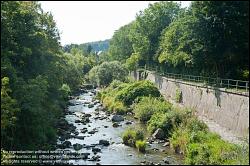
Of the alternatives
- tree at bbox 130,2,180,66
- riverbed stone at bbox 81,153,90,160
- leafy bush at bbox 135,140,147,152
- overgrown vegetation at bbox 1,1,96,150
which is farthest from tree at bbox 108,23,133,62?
riverbed stone at bbox 81,153,90,160

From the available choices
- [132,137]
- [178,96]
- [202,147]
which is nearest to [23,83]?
[132,137]

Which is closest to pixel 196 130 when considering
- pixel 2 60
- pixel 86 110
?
pixel 2 60

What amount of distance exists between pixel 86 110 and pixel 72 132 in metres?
20.9

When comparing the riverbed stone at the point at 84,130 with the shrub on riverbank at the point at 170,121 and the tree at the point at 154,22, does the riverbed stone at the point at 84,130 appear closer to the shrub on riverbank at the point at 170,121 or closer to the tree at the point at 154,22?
the shrub on riverbank at the point at 170,121

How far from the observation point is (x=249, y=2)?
4278 cm

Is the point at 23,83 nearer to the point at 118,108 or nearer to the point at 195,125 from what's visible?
the point at 195,125

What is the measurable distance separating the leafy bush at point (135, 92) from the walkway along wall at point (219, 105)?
6868 mm

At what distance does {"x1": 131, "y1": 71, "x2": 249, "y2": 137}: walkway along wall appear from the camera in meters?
33.6

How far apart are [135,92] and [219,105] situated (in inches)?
1051

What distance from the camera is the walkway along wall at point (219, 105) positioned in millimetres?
33594

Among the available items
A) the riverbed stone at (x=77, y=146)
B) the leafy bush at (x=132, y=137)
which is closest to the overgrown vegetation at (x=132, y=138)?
the leafy bush at (x=132, y=137)

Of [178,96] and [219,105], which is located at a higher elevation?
[219,105]

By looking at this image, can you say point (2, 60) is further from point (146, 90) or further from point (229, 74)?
point (146, 90)

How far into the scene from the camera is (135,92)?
65.1m
